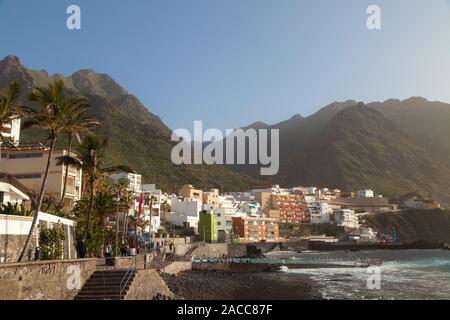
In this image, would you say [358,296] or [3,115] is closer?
[3,115]

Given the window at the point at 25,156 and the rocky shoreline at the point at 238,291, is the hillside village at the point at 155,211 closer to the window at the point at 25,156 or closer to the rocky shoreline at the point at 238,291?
the window at the point at 25,156

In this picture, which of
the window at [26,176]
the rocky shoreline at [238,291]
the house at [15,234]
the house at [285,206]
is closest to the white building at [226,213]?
the house at [285,206]

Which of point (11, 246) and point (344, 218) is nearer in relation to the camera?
point (11, 246)

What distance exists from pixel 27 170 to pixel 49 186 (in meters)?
3.37

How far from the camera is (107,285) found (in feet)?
69.4

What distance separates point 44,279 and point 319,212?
169845mm

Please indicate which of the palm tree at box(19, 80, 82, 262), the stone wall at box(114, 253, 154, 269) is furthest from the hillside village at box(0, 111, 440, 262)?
the palm tree at box(19, 80, 82, 262)

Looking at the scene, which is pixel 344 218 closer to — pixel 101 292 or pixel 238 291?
pixel 238 291

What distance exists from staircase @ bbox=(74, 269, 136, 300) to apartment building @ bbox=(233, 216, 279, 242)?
102 metres

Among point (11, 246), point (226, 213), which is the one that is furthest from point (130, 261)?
point (226, 213)

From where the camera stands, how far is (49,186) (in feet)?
159

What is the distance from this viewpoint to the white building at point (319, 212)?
584 feet
